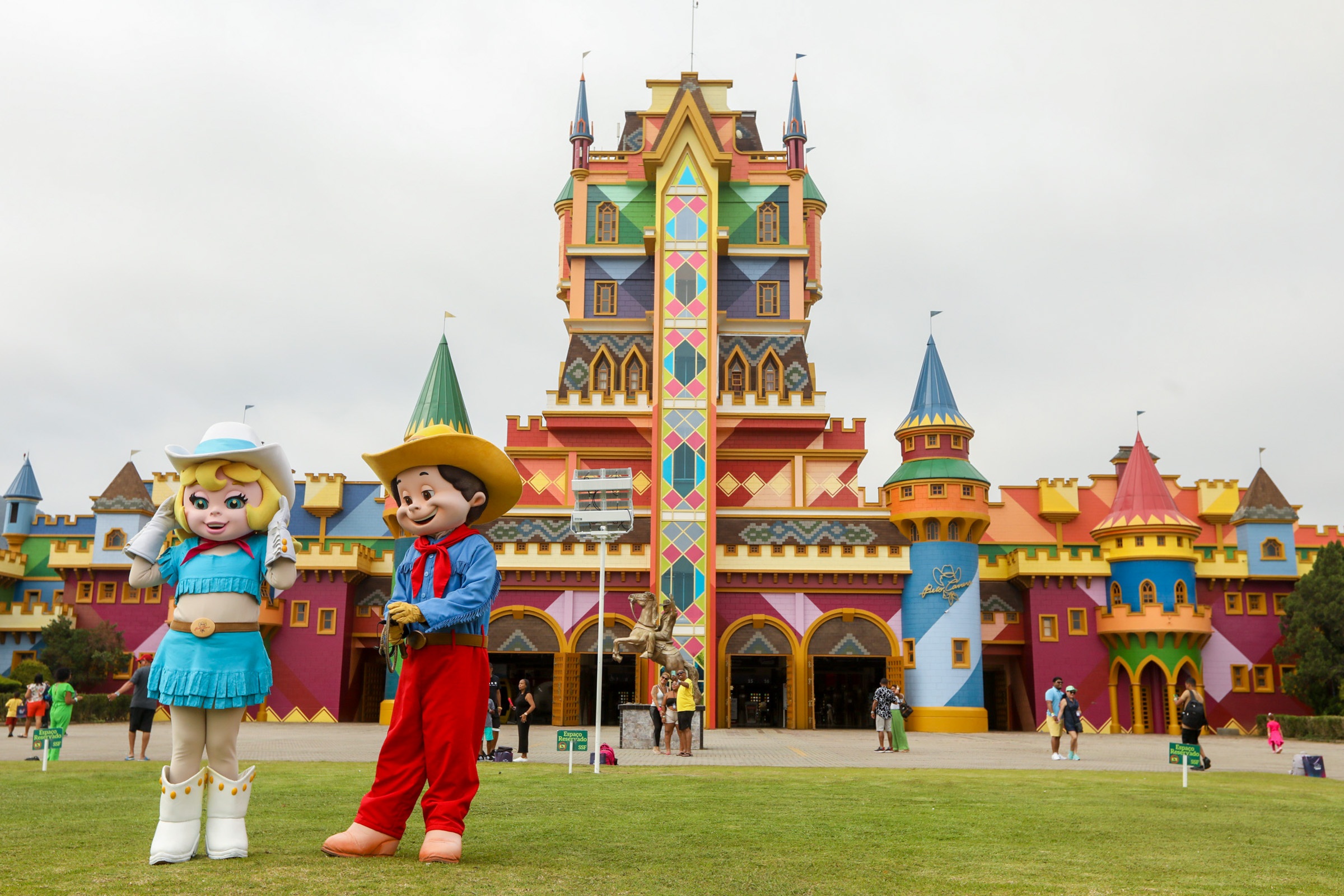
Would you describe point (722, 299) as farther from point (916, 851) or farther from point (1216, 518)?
point (916, 851)

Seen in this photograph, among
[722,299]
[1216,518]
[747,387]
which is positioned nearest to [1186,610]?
[1216,518]

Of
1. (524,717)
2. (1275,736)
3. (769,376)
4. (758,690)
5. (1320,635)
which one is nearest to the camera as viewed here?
(524,717)

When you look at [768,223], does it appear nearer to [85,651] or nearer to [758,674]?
[758,674]

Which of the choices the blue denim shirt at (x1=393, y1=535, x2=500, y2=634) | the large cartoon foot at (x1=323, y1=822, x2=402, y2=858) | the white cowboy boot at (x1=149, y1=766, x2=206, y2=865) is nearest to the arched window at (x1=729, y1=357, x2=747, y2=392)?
the blue denim shirt at (x1=393, y1=535, x2=500, y2=634)

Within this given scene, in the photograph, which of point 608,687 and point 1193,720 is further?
point 608,687

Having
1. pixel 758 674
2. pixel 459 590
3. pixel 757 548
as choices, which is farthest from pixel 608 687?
pixel 459 590

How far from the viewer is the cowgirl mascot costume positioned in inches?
249

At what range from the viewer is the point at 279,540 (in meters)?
6.96

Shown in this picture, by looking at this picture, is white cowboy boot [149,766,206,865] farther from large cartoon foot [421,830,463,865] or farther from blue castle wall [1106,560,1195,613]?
blue castle wall [1106,560,1195,613]

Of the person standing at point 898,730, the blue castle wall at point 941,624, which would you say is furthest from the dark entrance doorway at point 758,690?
the person standing at point 898,730

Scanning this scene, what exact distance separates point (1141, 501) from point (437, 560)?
3314 cm

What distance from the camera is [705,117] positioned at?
3919 centimetres

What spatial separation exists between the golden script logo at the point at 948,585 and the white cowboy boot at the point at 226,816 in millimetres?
29446

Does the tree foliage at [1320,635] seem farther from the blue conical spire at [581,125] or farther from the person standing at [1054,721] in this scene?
the blue conical spire at [581,125]
